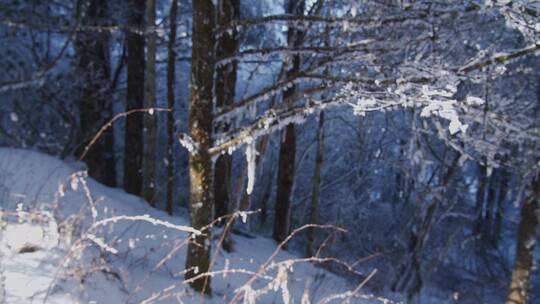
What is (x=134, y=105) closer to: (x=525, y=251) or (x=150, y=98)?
(x=150, y=98)

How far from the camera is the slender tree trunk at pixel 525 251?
738 cm

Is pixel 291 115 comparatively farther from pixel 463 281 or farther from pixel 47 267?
pixel 463 281

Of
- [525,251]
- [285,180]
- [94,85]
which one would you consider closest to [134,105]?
[94,85]

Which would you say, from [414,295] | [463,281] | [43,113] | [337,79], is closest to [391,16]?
[337,79]

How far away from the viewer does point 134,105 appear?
1127cm

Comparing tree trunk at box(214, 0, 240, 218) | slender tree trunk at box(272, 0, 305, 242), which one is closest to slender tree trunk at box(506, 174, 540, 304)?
tree trunk at box(214, 0, 240, 218)

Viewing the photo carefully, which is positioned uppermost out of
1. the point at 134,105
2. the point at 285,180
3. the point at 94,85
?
the point at 94,85

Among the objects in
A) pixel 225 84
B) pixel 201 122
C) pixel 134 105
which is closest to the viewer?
pixel 201 122

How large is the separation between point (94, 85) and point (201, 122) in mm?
6859

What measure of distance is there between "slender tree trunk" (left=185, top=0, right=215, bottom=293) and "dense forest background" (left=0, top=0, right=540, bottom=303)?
14mm

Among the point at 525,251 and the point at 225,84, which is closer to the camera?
the point at 225,84

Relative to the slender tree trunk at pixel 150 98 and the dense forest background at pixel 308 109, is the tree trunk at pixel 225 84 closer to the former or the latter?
the dense forest background at pixel 308 109

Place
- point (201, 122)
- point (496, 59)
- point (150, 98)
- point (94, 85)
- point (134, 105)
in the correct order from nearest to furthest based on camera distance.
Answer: point (496, 59) → point (201, 122) → point (150, 98) → point (94, 85) → point (134, 105)

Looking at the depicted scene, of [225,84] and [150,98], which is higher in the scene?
[225,84]
